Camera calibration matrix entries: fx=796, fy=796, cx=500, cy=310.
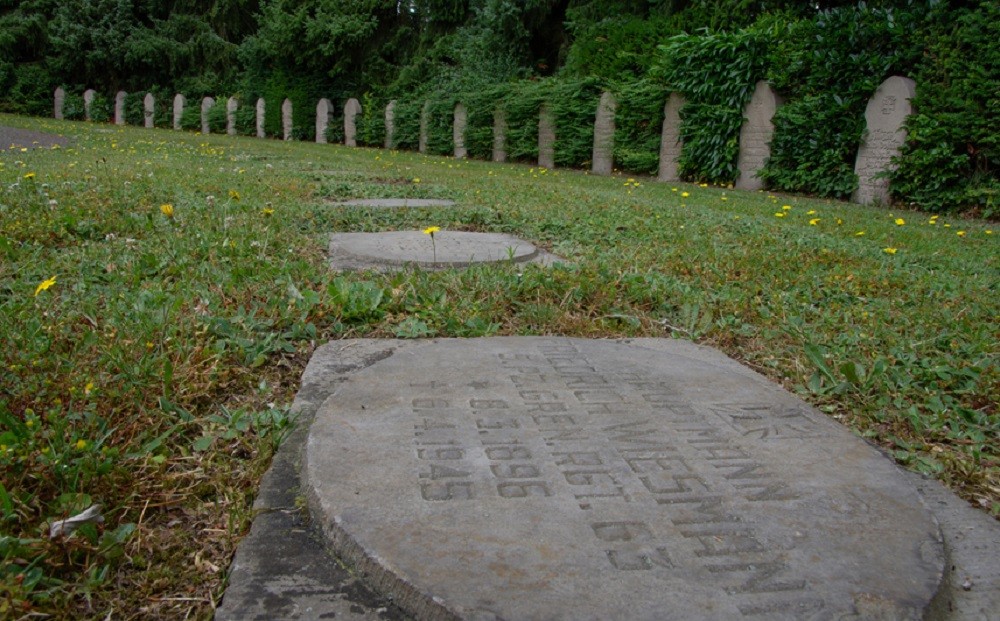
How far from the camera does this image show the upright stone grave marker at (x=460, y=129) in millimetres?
15891

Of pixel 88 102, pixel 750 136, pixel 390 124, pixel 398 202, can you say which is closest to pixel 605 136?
pixel 750 136

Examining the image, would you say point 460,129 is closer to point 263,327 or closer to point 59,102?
point 263,327

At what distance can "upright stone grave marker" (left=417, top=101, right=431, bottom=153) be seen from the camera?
1708 cm

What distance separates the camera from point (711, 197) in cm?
822

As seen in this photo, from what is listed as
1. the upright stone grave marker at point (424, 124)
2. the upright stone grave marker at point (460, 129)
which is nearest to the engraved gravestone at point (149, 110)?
the upright stone grave marker at point (424, 124)

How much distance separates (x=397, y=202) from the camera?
5.88 meters

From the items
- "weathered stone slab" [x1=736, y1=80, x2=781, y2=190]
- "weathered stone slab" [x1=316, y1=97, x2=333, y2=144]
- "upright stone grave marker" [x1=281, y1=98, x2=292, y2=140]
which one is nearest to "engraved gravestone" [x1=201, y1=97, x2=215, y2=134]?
"upright stone grave marker" [x1=281, y1=98, x2=292, y2=140]

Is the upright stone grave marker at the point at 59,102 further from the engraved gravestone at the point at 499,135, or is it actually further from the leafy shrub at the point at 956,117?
the leafy shrub at the point at 956,117

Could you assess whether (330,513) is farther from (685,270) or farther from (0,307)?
(685,270)

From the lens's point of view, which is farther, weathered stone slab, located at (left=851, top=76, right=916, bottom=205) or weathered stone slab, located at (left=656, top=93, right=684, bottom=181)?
weathered stone slab, located at (left=656, top=93, right=684, bottom=181)

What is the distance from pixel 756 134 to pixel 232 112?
17.3 metres

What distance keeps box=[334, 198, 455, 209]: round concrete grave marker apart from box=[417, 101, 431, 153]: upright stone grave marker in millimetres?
11256

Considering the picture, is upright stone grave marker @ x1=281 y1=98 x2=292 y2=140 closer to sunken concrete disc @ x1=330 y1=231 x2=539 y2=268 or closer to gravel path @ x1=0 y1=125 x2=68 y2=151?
gravel path @ x1=0 y1=125 x2=68 y2=151

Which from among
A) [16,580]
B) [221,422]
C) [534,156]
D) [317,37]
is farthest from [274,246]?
[317,37]
